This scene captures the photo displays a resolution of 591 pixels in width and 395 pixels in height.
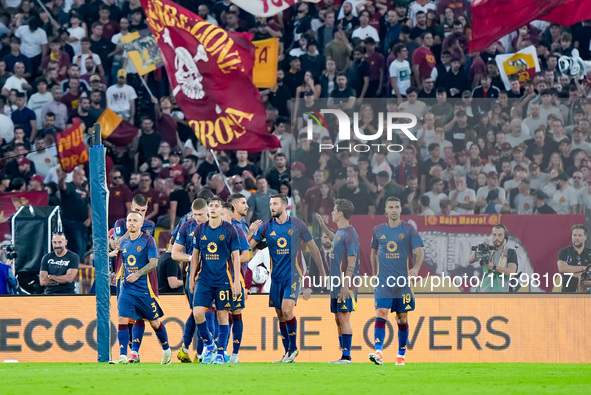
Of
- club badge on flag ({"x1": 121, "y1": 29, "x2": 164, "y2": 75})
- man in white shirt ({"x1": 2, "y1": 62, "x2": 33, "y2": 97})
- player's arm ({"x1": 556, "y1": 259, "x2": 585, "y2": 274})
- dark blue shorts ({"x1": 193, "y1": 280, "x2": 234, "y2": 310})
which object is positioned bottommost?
dark blue shorts ({"x1": 193, "y1": 280, "x2": 234, "y2": 310})

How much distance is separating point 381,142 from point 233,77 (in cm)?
299

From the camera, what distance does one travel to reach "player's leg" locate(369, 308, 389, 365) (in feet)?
43.9

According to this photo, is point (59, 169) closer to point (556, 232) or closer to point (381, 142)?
point (381, 142)

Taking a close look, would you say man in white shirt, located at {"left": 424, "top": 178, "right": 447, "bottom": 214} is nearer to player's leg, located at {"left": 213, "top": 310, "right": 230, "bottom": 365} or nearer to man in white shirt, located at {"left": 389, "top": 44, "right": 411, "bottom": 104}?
player's leg, located at {"left": 213, "top": 310, "right": 230, "bottom": 365}

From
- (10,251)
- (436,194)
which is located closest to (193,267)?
(436,194)

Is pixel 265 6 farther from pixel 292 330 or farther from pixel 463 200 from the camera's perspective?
pixel 292 330

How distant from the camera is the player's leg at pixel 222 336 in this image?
13336mm

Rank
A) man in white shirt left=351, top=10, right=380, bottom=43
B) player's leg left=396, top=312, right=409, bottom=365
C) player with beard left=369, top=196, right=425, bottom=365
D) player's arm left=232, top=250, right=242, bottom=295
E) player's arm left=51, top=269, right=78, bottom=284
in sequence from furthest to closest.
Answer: man in white shirt left=351, top=10, right=380, bottom=43 < player's arm left=51, top=269, right=78, bottom=284 < player's leg left=396, top=312, right=409, bottom=365 < player with beard left=369, top=196, right=425, bottom=365 < player's arm left=232, top=250, right=242, bottom=295

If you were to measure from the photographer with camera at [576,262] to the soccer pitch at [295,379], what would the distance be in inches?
98.8

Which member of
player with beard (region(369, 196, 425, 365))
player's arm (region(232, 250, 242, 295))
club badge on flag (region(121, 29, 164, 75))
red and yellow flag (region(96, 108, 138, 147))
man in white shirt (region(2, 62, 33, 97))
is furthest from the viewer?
man in white shirt (region(2, 62, 33, 97))

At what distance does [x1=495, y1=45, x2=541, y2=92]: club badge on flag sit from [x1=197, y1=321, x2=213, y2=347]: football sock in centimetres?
891

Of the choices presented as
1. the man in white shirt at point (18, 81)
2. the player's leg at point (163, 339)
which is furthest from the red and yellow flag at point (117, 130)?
the player's leg at point (163, 339)

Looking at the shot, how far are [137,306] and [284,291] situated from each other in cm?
185

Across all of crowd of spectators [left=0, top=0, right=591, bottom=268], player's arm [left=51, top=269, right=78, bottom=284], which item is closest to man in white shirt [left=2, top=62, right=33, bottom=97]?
crowd of spectators [left=0, top=0, right=591, bottom=268]
